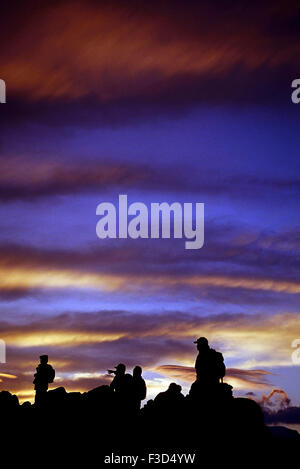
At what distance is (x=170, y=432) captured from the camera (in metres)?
→ 63.8

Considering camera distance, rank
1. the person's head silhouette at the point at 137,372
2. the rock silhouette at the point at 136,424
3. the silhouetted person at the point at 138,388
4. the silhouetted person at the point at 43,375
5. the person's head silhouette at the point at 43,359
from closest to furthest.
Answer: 1. the rock silhouette at the point at 136,424
2. the silhouetted person at the point at 138,388
3. the person's head silhouette at the point at 137,372
4. the silhouetted person at the point at 43,375
5. the person's head silhouette at the point at 43,359

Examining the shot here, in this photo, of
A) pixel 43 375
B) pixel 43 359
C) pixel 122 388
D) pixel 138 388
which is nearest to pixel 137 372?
pixel 138 388

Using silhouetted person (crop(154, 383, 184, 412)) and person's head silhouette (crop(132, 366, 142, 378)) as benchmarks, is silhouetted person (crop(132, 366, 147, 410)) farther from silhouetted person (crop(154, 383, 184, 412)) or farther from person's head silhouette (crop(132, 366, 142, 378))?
silhouetted person (crop(154, 383, 184, 412))

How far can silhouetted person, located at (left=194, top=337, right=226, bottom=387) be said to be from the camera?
6006 centimetres

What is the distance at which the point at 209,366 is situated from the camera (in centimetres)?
6012

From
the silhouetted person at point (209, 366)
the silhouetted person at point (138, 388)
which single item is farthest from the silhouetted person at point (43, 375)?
the silhouetted person at point (209, 366)

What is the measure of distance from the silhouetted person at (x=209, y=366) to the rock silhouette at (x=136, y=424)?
270 mm

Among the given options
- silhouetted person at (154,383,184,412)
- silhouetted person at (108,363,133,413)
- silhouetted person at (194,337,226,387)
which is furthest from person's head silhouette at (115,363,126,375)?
silhouetted person at (194,337,226,387)

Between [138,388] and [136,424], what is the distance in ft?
14.0

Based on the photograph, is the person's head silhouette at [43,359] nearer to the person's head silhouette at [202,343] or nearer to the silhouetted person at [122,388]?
the silhouetted person at [122,388]

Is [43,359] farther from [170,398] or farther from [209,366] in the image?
[209,366]

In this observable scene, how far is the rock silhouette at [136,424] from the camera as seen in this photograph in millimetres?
59947
